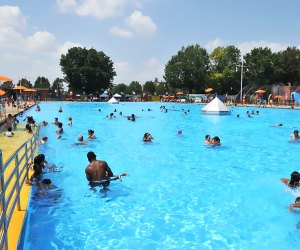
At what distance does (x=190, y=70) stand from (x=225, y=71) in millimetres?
9527

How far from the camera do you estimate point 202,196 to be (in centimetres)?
955

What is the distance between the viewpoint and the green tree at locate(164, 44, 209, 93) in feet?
278

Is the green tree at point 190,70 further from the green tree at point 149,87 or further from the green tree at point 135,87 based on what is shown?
the green tree at point 135,87

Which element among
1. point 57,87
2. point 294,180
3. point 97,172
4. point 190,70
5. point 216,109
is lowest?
point 294,180

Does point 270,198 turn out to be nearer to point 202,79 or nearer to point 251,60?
point 251,60

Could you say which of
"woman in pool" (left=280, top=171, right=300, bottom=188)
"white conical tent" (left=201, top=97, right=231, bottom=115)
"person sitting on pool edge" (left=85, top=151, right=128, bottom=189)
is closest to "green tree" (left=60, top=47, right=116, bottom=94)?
"white conical tent" (left=201, top=97, right=231, bottom=115)

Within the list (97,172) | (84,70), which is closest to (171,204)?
(97,172)

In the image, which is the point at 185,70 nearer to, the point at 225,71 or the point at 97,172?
the point at 225,71

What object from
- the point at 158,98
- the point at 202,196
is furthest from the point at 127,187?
the point at 158,98

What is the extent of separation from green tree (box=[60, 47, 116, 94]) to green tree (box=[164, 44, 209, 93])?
17495mm

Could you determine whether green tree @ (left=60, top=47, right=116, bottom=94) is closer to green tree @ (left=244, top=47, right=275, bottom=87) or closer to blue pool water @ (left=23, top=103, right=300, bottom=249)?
green tree @ (left=244, top=47, right=275, bottom=87)

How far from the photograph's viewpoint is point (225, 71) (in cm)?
7969

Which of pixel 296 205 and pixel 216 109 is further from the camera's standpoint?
pixel 216 109

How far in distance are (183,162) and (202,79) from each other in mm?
72945
